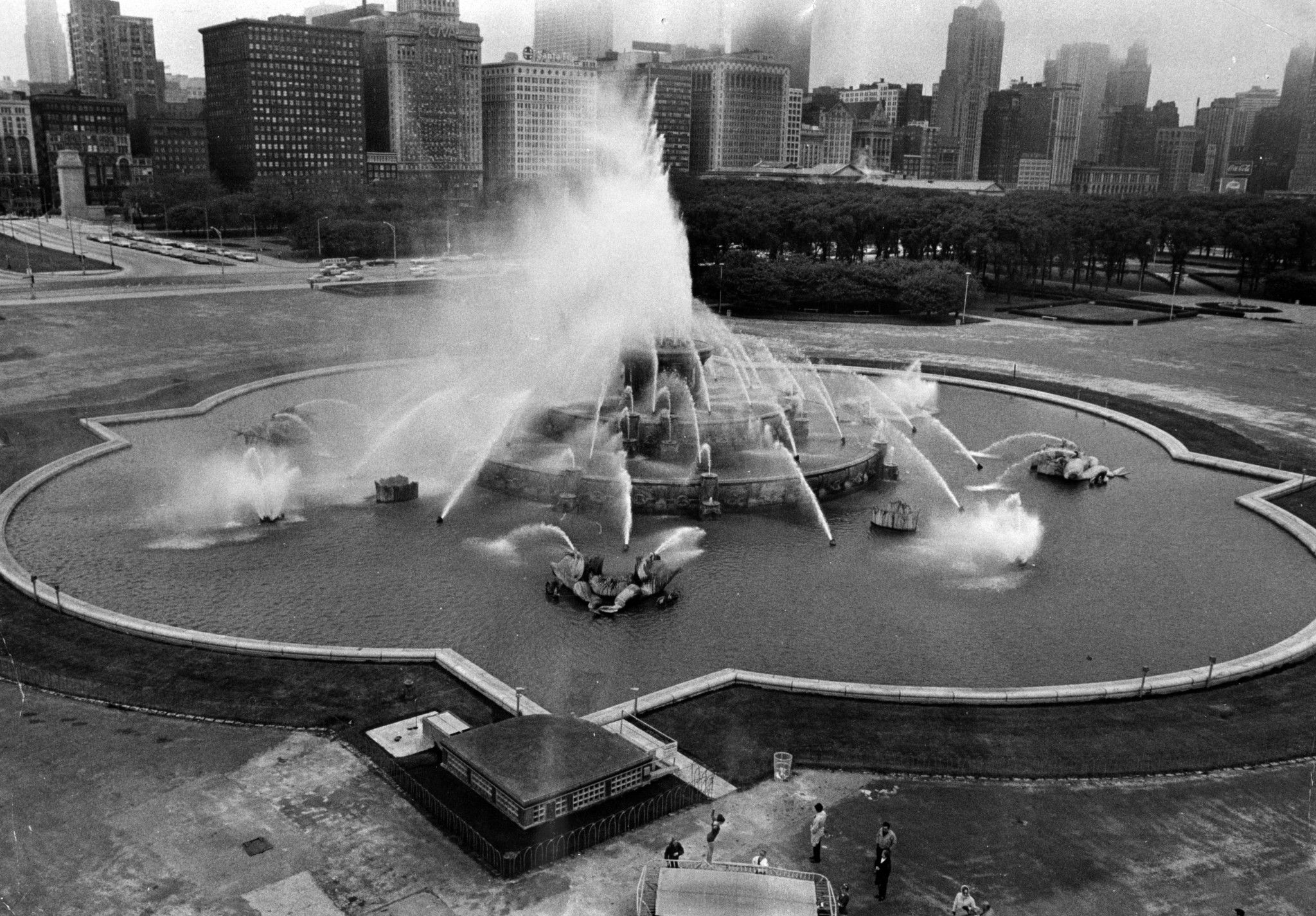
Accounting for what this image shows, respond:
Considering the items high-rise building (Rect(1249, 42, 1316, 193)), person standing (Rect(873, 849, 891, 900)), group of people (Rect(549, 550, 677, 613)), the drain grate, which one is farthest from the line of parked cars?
high-rise building (Rect(1249, 42, 1316, 193))

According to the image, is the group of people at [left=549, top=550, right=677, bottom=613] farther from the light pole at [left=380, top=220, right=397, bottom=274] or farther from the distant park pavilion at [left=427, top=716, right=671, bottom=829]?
the light pole at [left=380, top=220, right=397, bottom=274]

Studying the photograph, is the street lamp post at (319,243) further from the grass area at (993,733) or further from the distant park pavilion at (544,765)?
the distant park pavilion at (544,765)

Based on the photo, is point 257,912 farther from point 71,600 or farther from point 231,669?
point 71,600

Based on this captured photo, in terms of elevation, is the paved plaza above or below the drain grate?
below

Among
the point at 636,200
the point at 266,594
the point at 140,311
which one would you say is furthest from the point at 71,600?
the point at 140,311

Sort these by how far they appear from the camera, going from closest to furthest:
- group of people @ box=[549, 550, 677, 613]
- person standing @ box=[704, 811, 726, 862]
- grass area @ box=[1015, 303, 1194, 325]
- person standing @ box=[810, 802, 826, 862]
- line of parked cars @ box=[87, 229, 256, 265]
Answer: person standing @ box=[704, 811, 726, 862], person standing @ box=[810, 802, 826, 862], group of people @ box=[549, 550, 677, 613], grass area @ box=[1015, 303, 1194, 325], line of parked cars @ box=[87, 229, 256, 265]

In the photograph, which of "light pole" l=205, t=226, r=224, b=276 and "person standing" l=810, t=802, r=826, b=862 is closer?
"person standing" l=810, t=802, r=826, b=862

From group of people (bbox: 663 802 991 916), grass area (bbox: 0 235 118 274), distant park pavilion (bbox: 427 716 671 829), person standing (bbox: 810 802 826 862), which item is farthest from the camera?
grass area (bbox: 0 235 118 274)

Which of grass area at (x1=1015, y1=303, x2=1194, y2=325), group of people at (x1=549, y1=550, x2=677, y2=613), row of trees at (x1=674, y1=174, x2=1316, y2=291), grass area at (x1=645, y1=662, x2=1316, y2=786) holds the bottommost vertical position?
grass area at (x1=645, y1=662, x2=1316, y2=786)
